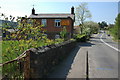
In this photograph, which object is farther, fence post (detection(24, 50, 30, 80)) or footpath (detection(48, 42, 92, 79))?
footpath (detection(48, 42, 92, 79))

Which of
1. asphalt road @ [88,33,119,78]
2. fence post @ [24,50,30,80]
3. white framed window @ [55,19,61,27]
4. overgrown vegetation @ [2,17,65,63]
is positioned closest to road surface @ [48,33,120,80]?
asphalt road @ [88,33,119,78]

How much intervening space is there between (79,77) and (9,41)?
11.3ft

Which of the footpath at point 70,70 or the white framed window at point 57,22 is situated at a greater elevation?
the white framed window at point 57,22

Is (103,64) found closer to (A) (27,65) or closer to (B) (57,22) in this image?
(A) (27,65)

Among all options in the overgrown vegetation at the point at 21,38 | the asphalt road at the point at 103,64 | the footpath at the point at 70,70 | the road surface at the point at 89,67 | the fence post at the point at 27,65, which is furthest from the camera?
the asphalt road at the point at 103,64

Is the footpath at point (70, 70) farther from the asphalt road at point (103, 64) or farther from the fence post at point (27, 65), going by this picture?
the fence post at point (27, 65)

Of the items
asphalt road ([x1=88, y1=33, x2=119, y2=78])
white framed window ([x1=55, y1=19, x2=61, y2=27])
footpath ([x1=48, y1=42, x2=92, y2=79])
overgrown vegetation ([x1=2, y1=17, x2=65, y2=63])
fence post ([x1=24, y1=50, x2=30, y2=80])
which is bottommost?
asphalt road ([x1=88, y1=33, x2=119, y2=78])

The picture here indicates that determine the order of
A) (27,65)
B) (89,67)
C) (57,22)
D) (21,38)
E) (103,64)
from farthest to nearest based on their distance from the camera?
(57,22), (103,64), (89,67), (21,38), (27,65)

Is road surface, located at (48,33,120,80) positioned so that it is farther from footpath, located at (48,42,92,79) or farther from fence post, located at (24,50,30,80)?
fence post, located at (24,50,30,80)

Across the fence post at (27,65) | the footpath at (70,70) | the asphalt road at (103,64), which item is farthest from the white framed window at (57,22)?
the fence post at (27,65)

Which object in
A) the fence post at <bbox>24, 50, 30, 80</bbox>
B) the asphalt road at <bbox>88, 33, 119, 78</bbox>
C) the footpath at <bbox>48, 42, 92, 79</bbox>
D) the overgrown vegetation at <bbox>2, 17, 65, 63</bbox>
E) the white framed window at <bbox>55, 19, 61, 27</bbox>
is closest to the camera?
the fence post at <bbox>24, 50, 30, 80</bbox>

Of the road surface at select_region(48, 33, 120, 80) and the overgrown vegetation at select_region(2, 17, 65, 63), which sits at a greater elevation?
the overgrown vegetation at select_region(2, 17, 65, 63)

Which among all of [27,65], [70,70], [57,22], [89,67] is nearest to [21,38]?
[70,70]

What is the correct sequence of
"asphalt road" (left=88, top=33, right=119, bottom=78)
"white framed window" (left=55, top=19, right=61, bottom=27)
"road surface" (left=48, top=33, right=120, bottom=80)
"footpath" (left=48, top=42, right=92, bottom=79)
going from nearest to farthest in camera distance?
"footpath" (left=48, top=42, right=92, bottom=79) → "road surface" (left=48, top=33, right=120, bottom=80) → "asphalt road" (left=88, top=33, right=119, bottom=78) → "white framed window" (left=55, top=19, right=61, bottom=27)
